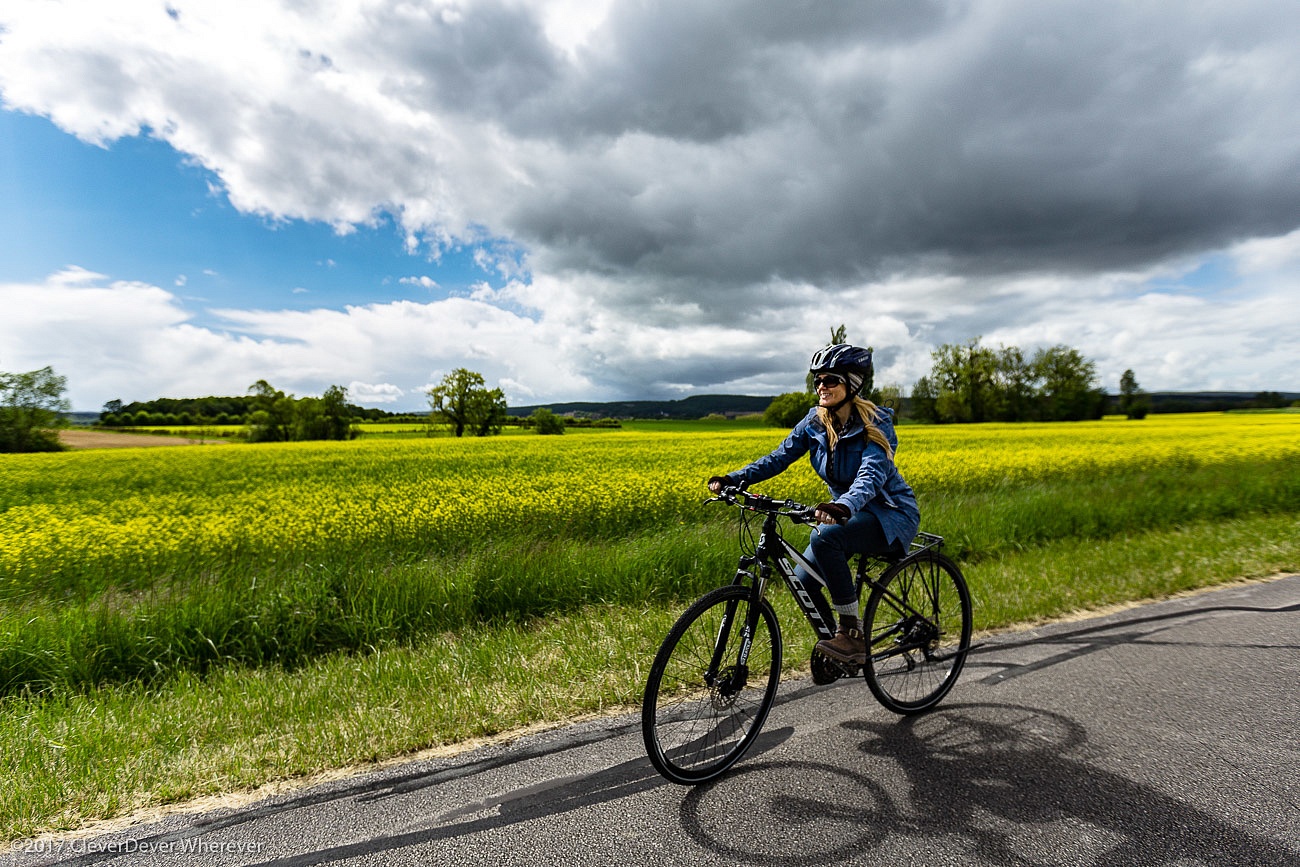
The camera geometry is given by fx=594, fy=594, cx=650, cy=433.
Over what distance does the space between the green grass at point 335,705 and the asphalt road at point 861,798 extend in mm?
263

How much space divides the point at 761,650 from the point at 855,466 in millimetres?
1237

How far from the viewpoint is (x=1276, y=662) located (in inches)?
169

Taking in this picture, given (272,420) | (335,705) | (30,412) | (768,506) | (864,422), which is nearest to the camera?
(768,506)

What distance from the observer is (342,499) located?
11.7 m

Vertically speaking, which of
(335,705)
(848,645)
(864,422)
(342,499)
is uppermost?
(864,422)

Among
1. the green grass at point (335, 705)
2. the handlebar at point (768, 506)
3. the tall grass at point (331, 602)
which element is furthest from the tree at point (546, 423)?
the handlebar at point (768, 506)

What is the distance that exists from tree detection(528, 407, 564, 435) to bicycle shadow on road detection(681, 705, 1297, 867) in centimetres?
6686

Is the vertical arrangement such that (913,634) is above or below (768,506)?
below

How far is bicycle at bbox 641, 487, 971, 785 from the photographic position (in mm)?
→ 3074

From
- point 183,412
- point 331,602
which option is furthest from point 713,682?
point 183,412

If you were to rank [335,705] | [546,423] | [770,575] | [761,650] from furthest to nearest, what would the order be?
[546,423] < [335,705] < [761,650] < [770,575]

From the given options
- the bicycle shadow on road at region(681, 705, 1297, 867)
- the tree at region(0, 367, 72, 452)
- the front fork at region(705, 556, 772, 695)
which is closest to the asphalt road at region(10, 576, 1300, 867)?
the bicycle shadow on road at region(681, 705, 1297, 867)

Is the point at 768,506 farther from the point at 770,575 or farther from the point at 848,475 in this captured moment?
the point at 848,475

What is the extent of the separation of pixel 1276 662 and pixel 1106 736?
2.23m
